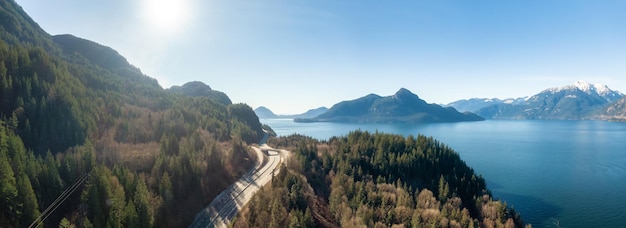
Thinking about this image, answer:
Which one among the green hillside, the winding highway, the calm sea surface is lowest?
the calm sea surface

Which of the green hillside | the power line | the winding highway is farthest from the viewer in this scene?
the winding highway

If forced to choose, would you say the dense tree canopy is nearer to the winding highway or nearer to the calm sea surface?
the winding highway

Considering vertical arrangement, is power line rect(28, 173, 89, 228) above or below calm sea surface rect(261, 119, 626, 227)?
above


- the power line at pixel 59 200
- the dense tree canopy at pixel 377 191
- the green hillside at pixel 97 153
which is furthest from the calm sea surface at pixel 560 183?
the power line at pixel 59 200

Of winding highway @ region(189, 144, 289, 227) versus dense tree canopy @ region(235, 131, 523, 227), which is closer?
winding highway @ region(189, 144, 289, 227)

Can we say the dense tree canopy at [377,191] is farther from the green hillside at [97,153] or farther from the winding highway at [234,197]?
the green hillside at [97,153]

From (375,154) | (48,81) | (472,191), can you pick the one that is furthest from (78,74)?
(472,191)

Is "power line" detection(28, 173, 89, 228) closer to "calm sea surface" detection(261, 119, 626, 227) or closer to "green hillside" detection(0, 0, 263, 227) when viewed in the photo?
"green hillside" detection(0, 0, 263, 227)

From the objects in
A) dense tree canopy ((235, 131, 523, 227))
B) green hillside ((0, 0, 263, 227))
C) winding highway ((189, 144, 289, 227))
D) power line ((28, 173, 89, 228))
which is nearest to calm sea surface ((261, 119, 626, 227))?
dense tree canopy ((235, 131, 523, 227))

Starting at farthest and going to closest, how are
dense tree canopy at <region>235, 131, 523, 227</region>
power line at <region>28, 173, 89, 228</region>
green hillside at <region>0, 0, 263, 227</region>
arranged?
dense tree canopy at <region>235, 131, 523, 227</region>, green hillside at <region>0, 0, 263, 227</region>, power line at <region>28, 173, 89, 228</region>
